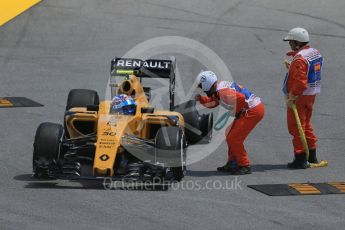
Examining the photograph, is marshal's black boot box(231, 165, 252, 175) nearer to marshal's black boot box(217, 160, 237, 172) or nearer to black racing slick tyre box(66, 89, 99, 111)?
marshal's black boot box(217, 160, 237, 172)

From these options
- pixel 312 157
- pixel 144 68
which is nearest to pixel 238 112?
pixel 312 157

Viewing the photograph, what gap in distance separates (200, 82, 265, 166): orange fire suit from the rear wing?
1.31 metres

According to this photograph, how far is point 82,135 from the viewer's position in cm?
1296

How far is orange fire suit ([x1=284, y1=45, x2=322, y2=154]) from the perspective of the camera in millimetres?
13242

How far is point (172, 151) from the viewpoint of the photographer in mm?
12062

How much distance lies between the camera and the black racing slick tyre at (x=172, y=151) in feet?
39.6

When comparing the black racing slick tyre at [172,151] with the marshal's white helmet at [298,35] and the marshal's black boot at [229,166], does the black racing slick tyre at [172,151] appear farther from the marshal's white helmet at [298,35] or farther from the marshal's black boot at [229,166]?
the marshal's white helmet at [298,35]

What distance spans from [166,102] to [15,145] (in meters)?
4.40

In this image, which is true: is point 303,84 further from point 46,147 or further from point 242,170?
point 46,147

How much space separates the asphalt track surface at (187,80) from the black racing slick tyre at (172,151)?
533 millimetres

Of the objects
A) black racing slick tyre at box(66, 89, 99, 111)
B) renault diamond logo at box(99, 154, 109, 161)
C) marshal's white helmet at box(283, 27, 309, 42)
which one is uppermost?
marshal's white helmet at box(283, 27, 309, 42)

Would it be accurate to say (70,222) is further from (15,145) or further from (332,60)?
(332,60)

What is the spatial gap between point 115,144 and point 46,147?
0.92 metres

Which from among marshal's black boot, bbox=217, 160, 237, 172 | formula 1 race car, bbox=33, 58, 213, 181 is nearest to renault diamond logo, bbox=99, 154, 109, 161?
formula 1 race car, bbox=33, 58, 213, 181
